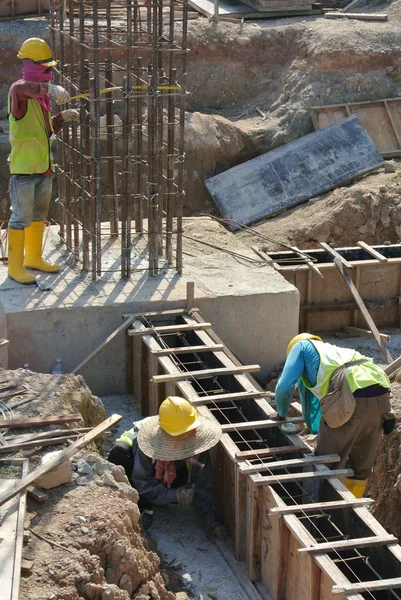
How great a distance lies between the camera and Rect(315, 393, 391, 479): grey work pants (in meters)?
7.30

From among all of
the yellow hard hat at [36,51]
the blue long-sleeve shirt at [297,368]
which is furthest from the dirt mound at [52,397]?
the yellow hard hat at [36,51]

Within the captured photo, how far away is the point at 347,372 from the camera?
7234 millimetres

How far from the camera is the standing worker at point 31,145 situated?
9.38 metres

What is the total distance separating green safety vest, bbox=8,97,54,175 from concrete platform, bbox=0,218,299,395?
3.98 ft

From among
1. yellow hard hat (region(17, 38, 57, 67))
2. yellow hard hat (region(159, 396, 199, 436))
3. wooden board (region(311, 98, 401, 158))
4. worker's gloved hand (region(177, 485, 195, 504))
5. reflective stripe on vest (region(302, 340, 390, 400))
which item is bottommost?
worker's gloved hand (region(177, 485, 195, 504))

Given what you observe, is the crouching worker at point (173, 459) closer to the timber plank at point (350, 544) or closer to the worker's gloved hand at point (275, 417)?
the worker's gloved hand at point (275, 417)

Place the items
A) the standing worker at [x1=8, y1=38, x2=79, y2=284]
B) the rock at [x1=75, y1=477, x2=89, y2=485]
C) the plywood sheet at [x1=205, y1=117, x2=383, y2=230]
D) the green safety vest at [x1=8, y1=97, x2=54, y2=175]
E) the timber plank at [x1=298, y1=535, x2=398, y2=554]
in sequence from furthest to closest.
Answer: the plywood sheet at [x1=205, y1=117, x2=383, y2=230] → the green safety vest at [x1=8, y1=97, x2=54, y2=175] → the standing worker at [x1=8, y1=38, x2=79, y2=284] → the rock at [x1=75, y1=477, x2=89, y2=485] → the timber plank at [x1=298, y1=535, x2=398, y2=554]

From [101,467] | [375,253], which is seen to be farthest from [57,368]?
[375,253]

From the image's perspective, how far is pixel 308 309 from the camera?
473 inches

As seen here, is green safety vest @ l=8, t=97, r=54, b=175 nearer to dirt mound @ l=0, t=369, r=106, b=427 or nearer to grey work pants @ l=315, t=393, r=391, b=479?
dirt mound @ l=0, t=369, r=106, b=427

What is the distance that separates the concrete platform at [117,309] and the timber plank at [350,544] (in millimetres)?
4166

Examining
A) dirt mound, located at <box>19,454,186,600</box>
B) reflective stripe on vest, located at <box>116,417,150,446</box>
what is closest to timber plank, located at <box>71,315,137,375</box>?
reflective stripe on vest, located at <box>116,417,150,446</box>

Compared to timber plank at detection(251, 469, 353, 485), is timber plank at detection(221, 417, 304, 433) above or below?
above

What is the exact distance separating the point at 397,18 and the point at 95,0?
1343 cm
